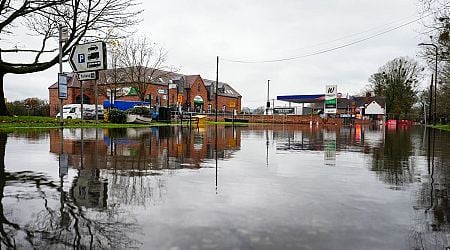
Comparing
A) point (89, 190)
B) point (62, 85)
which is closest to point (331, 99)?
point (62, 85)

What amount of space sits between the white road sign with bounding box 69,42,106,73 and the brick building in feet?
69.8

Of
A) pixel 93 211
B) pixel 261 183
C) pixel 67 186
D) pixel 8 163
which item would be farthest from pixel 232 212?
pixel 8 163

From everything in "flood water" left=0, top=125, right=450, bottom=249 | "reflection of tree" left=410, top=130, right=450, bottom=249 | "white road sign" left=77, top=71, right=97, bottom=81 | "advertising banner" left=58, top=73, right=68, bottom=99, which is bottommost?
"reflection of tree" left=410, top=130, right=450, bottom=249

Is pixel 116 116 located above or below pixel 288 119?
above

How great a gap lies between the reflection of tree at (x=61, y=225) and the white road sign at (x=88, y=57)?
65.9ft

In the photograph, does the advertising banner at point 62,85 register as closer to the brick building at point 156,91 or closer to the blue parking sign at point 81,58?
the blue parking sign at point 81,58

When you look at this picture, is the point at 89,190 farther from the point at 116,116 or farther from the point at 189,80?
the point at 189,80

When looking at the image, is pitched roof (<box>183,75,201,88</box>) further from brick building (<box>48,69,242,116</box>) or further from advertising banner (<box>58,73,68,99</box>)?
advertising banner (<box>58,73,68,99</box>)

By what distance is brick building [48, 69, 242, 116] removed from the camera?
171ft

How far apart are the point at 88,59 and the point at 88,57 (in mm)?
132

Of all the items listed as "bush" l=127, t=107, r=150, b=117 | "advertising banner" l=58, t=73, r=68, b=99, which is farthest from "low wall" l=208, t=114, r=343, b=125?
"advertising banner" l=58, t=73, r=68, b=99

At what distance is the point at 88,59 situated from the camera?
955 inches

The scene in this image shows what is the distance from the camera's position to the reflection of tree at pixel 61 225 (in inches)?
130

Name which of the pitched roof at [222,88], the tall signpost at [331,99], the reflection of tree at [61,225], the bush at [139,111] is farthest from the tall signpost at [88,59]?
the pitched roof at [222,88]
